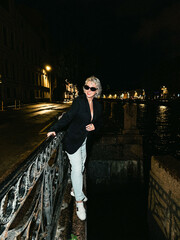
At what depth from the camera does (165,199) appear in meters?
3.29

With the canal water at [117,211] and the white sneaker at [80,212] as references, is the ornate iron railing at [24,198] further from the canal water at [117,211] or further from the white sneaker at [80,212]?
the canal water at [117,211]

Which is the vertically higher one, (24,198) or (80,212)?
(24,198)

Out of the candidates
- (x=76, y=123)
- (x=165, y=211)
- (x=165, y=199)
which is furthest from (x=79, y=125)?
(x=165, y=211)

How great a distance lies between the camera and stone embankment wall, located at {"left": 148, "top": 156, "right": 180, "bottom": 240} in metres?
2.99

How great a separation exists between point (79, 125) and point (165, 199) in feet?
7.85

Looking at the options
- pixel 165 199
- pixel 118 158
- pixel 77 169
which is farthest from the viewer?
pixel 118 158

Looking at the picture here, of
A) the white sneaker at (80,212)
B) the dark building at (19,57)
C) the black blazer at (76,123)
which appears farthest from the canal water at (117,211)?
the dark building at (19,57)

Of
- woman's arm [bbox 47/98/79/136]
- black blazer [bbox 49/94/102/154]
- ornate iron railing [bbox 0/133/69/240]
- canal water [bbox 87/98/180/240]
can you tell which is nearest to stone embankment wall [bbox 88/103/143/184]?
canal water [bbox 87/98/180/240]

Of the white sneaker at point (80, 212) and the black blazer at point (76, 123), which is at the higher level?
the black blazer at point (76, 123)

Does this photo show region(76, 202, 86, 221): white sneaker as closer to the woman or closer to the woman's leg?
the woman

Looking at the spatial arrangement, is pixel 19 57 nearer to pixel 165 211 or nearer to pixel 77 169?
pixel 77 169

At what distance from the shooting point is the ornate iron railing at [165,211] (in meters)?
2.99

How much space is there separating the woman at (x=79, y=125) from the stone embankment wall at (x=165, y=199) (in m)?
1.70

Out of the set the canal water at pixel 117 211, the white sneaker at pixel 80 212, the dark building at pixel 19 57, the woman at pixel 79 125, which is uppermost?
the dark building at pixel 19 57
